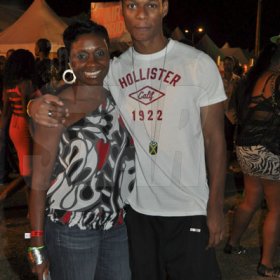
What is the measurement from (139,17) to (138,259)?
1.26 metres

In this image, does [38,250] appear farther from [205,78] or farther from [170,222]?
[205,78]

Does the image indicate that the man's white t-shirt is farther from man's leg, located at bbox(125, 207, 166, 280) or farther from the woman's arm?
the woman's arm

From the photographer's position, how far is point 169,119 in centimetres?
271

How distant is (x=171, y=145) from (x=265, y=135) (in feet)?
6.42

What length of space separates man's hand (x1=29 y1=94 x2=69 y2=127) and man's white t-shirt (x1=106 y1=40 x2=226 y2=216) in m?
0.35

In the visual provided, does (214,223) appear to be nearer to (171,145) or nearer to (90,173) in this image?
(171,145)

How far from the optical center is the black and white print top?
266cm

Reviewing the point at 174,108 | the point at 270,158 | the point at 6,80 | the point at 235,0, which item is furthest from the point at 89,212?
the point at 235,0

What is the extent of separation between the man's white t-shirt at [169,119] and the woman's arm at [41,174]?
17.0 inches

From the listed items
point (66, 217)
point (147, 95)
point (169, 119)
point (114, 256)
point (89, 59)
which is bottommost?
point (114, 256)

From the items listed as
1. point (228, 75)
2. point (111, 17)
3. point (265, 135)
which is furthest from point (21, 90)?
point (111, 17)

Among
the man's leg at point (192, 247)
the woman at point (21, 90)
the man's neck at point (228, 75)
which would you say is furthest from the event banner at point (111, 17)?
the man's leg at point (192, 247)

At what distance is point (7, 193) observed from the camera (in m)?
6.91

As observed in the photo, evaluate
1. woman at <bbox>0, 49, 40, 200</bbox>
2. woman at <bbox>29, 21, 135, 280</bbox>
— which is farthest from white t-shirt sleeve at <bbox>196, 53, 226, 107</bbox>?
woman at <bbox>0, 49, 40, 200</bbox>
